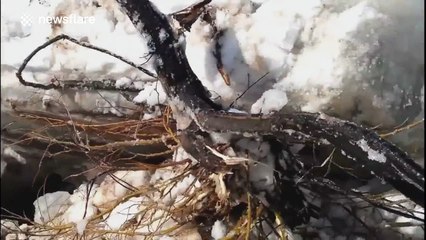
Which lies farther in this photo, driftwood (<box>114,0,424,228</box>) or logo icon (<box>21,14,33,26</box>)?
logo icon (<box>21,14,33,26</box>)

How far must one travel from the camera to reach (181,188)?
1.41 metres

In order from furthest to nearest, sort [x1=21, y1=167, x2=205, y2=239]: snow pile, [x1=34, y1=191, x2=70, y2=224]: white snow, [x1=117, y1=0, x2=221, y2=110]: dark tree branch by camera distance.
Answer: [x1=34, y1=191, x2=70, y2=224]: white snow
[x1=21, y1=167, x2=205, y2=239]: snow pile
[x1=117, y1=0, x2=221, y2=110]: dark tree branch

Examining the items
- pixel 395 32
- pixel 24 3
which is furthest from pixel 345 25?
pixel 24 3

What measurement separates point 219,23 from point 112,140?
378mm

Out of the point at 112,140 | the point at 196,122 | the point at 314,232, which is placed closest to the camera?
the point at 196,122

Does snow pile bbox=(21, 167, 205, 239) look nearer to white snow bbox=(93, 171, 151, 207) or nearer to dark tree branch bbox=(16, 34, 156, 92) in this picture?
white snow bbox=(93, 171, 151, 207)

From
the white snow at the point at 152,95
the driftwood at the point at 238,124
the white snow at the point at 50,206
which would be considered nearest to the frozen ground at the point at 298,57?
the white snow at the point at 152,95

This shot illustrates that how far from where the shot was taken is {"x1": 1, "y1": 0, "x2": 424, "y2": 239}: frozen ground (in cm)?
128

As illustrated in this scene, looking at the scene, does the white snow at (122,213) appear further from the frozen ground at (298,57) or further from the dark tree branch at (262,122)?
the dark tree branch at (262,122)

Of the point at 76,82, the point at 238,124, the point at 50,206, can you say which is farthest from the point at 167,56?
the point at 50,206

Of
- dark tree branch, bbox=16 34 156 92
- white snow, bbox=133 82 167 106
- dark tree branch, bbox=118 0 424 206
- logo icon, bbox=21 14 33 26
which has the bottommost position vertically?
dark tree branch, bbox=118 0 424 206

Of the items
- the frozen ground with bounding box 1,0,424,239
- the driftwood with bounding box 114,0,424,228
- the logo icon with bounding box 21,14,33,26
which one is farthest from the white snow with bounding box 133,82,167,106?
the logo icon with bounding box 21,14,33,26

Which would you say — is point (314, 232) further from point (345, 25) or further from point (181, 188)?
point (345, 25)

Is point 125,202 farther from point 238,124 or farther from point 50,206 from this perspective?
point 238,124
